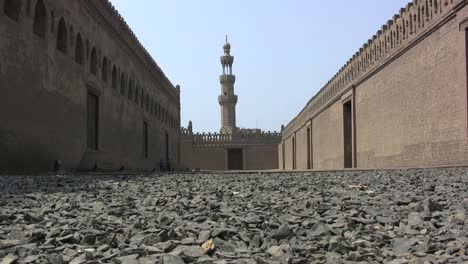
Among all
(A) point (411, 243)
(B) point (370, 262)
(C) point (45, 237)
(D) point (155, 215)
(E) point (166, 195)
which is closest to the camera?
(B) point (370, 262)

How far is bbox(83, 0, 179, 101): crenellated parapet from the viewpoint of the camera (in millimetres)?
18047

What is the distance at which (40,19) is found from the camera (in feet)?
42.4

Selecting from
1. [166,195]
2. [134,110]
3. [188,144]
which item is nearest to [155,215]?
[166,195]

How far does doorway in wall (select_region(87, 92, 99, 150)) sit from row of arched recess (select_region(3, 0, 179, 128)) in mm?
855

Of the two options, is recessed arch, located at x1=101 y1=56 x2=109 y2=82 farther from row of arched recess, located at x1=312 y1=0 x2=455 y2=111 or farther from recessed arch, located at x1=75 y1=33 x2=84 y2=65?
row of arched recess, located at x1=312 y1=0 x2=455 y2=111

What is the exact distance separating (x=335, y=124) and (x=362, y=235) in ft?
66.7

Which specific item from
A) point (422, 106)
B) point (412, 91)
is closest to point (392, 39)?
point (412, 91)

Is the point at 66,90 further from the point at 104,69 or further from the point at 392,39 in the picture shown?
the point at 392,39

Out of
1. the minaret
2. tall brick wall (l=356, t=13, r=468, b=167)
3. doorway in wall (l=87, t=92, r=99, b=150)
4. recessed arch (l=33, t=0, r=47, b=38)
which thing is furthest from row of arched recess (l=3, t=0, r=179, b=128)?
the minaret

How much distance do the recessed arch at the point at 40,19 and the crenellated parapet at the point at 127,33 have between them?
10.9ft

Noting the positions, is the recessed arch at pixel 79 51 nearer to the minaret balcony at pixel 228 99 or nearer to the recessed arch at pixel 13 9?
the recessed arch at pixel 13 9

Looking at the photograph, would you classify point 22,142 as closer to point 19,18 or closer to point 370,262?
point 19,18

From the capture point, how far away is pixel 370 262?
3.28 meters

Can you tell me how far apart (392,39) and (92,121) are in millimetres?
9840
